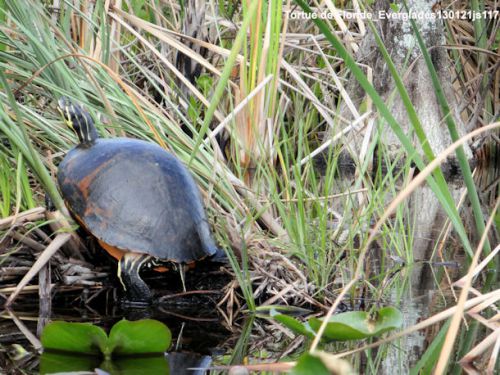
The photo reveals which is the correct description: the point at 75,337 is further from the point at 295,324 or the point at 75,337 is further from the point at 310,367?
the point at 310,367

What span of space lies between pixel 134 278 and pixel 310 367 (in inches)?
40.0

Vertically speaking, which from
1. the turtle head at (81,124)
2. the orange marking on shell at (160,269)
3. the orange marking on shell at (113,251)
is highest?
the turtle head at (81,124)

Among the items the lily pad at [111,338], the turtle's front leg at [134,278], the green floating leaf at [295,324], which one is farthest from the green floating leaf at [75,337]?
the turtle's front leg at [134,278]

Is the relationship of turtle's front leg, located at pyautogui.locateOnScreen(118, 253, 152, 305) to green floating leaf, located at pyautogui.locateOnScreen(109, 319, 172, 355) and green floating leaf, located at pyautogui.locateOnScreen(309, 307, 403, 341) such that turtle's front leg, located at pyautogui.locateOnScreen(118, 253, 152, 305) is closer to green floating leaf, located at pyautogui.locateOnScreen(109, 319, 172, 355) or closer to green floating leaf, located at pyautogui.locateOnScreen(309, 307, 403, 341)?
green floating leaf, located at pyautogui.locateOnScreen(109, 319, 172, 355)

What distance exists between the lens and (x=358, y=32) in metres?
4.96

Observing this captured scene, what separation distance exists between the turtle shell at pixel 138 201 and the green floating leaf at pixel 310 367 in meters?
0.97

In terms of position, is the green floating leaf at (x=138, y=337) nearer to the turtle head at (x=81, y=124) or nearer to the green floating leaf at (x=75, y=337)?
the green floating leaf at (x=75, y=337)

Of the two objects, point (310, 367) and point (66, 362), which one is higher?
point (310, 367)

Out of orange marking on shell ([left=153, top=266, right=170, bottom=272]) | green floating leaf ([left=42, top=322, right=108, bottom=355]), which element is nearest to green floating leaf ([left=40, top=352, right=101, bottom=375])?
green floating leaf ([left=42, top=322, right=108, bottom=355])

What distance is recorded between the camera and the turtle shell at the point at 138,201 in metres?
2.31

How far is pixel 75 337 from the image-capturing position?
69.1 inches

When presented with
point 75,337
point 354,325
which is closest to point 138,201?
point 75,337

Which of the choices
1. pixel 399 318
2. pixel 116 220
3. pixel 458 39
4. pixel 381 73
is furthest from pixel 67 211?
pixel 458 39

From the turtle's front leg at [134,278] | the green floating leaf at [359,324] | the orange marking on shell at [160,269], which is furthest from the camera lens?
the orange marking on shell at [160,269]
